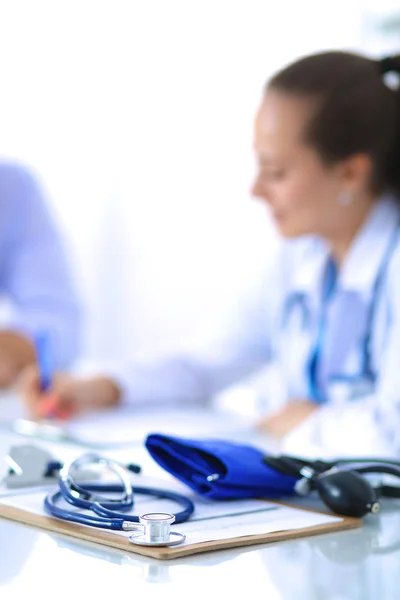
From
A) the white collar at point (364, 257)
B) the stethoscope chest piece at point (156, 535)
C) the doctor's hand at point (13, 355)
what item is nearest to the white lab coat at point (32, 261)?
the doctor's hand at point (13, 355)

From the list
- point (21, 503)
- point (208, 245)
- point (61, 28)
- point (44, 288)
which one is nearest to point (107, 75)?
point (61, 28)

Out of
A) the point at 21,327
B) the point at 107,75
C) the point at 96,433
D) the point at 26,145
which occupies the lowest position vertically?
the point at 96,433

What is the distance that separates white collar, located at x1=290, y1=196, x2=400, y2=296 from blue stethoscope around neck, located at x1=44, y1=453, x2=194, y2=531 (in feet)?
2.79

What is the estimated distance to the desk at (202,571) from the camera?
0.62 metres

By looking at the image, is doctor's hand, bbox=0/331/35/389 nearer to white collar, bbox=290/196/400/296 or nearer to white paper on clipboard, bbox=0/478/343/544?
white collar, bbox=290/196/400/296

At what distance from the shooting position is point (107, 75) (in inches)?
169

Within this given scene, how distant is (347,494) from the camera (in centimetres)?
85

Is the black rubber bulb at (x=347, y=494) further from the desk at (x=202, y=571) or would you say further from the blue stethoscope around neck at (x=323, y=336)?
the blue stethoscope around neck at (x=323, y=336)

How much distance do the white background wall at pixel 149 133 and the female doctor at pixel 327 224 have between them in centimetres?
200

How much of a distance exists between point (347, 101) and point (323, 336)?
1.44 feet

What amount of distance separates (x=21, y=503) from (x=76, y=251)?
11.6 feet

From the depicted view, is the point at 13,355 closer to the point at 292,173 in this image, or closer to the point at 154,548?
the point at 292,173

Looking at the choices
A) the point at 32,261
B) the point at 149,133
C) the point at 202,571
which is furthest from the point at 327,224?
the point at 149,133

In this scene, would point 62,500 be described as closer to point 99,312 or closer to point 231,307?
point 231,307
